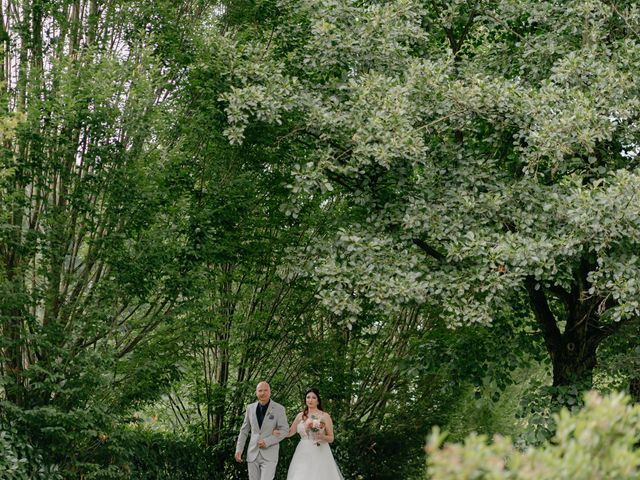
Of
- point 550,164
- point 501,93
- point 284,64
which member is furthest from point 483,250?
point 284,64

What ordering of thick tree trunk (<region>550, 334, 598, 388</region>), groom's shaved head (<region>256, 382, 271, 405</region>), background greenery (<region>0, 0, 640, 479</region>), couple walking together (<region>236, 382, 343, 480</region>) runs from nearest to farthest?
background greenery (<region>0, 0, 640, 479</region>) < groom's shaved head (<region>256, 382, 271, 405</region>) < couple walking together (<region>236, 382, 343, 480</region>) < thick tree trunk (<region>550, 334, 598, 388</region>)

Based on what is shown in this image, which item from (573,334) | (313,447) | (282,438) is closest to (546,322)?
(573,334)

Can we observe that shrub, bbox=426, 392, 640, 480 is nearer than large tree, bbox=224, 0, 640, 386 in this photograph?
Yes

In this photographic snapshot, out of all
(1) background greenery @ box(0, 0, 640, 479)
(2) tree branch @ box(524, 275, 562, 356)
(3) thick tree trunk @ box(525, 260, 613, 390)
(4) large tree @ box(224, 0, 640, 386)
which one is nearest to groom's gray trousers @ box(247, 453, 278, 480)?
(1) background greenery @ box(0, 0, 640, 479)

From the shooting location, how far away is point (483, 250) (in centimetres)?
1041

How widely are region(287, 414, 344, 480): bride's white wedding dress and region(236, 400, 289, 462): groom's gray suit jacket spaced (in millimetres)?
267

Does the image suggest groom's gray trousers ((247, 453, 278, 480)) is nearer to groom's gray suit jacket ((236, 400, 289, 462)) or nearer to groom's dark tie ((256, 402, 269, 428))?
groom's gray suit jacket ((236, 400, 289, 462))

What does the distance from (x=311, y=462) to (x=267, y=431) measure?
2.33 feet

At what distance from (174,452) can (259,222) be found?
3656 millimetres

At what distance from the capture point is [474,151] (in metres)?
11.8

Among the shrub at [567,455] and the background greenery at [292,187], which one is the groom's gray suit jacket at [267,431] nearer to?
the background greenery at [292,187]

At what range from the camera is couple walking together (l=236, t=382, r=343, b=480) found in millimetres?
11750

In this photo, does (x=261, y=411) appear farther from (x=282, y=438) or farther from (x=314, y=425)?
(x=314, y=425)

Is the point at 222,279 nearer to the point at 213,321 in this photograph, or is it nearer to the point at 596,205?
the point at 213,321
